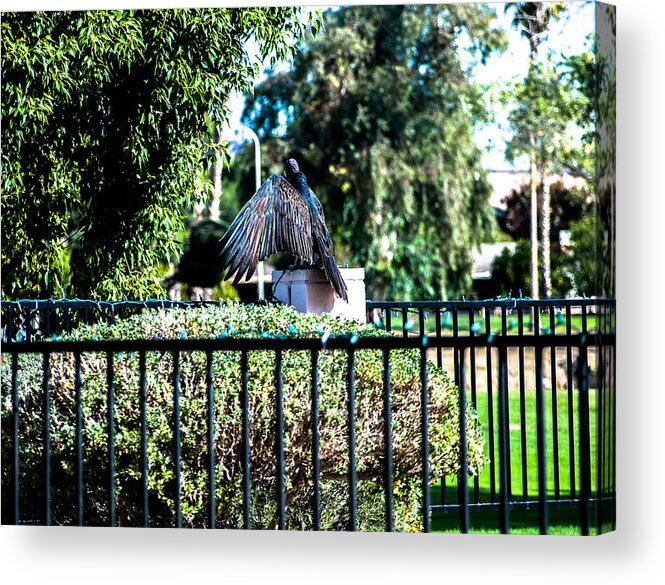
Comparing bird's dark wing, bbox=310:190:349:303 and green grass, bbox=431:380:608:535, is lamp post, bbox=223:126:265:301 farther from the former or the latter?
green grass, bbox=431:380:608:535

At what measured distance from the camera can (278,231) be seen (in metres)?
3.62

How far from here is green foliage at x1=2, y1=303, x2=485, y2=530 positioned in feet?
10.4

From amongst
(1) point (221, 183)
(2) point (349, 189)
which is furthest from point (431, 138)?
(1) point (221, 183)

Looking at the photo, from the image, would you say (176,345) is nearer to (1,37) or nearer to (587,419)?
(587,419)

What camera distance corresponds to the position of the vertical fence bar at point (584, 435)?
283 centimetres

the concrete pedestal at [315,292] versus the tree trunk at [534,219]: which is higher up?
the tree trunk at [534,219]

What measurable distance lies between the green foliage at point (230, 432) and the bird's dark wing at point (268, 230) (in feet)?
0.97

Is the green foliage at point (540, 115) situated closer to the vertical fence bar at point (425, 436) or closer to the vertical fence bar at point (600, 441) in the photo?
the vertical fence bar at point (600, 441)

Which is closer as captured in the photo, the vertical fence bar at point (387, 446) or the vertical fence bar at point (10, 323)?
the vertical fence bar at point (387, 446)

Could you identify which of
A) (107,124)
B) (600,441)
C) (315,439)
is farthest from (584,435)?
(107,124)

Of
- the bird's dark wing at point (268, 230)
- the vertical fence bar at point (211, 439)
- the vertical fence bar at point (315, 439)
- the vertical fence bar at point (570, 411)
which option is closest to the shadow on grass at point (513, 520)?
the vertical fence bar at point (570, 411)

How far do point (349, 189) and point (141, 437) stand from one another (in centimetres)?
548

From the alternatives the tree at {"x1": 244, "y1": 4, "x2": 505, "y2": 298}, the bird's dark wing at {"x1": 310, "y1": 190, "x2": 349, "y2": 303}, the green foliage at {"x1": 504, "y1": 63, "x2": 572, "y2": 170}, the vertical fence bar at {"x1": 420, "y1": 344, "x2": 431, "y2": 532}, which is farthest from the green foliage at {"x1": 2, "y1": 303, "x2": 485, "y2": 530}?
the tree at {"x1": 244, "y1": 4, "x2": 505, "y2": 298}

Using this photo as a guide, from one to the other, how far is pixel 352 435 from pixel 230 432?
0.44m
